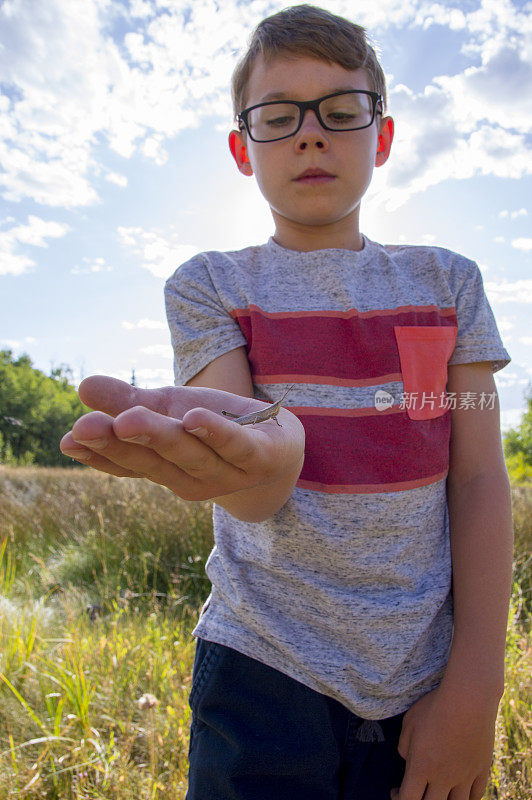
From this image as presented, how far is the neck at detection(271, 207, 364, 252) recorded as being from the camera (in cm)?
197

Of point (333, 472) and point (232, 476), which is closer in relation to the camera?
point (232, 476)

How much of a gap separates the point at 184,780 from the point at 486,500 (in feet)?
6.22

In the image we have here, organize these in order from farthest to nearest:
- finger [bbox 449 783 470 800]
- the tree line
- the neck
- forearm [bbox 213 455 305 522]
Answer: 1. the tree line
2. the neck
3. finger [bbox 449 783 470 800]
4. forearm [bbox 213 455 305 522]

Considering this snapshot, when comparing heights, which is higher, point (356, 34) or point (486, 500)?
point (356, 34)

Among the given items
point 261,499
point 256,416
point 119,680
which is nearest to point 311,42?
point 256,416

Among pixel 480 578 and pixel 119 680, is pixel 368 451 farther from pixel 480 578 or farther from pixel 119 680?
pixel 119 680

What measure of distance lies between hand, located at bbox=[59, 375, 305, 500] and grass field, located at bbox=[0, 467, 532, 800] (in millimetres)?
1892

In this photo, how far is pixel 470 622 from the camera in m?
1.54

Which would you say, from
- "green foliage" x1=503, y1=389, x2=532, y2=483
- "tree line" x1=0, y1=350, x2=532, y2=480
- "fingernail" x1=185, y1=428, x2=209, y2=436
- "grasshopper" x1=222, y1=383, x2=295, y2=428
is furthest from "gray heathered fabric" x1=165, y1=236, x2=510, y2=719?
"green foliage" x1=503, y1=389, x2=532, y2=483

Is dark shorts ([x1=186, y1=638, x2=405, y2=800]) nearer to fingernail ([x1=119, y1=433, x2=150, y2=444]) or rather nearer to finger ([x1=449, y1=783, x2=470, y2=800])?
finger ([x1=449, y1=783, x2=470, y2=800])

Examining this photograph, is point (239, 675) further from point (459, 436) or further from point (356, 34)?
point (356, 34)

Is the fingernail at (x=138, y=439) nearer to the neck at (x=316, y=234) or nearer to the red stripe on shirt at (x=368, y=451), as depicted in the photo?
the red stripe on shirt at (x=368, y=451)

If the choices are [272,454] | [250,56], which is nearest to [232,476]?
[272,454]

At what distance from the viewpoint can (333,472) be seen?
1584 mm
